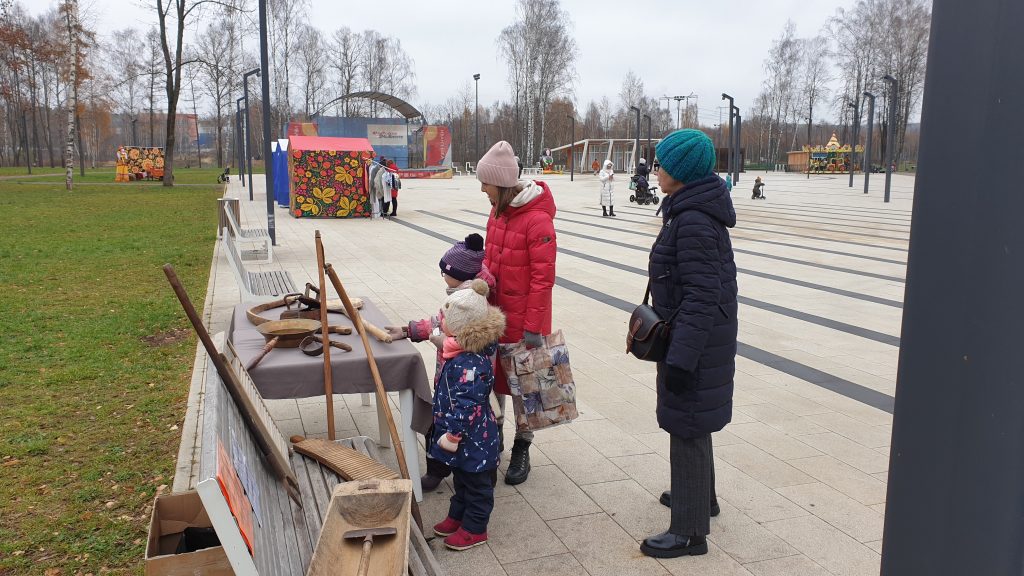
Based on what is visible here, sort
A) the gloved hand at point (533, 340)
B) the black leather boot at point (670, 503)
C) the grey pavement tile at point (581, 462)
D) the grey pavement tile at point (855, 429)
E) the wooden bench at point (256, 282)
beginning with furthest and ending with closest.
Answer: the wooden bench at point (256, 282), the grey pavement tile at point (855, 429), the grey pavement tile at point (581, 462), the gloved hand at point (533, 340), the black leather boot at point (670, 503)

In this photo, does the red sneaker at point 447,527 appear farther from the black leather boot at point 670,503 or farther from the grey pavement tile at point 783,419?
the grey pavement tile at point 783,419

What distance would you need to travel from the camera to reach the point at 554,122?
3327 inches

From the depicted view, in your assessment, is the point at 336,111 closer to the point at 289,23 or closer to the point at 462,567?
the point at 289,23

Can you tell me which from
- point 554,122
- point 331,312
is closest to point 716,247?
point 331,312

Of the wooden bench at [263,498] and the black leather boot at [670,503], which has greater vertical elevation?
the wooden bench at [263,498]

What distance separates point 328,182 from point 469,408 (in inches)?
653

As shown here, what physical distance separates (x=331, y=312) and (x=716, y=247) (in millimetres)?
2331

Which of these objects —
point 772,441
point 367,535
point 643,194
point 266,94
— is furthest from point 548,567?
point 643,194

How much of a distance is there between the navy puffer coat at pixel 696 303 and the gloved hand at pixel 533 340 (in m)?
0.71

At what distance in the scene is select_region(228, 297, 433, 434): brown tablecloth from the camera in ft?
11.6

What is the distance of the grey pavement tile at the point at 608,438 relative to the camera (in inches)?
174

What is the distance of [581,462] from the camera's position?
4.26 meters

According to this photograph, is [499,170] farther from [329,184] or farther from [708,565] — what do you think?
[329,184]

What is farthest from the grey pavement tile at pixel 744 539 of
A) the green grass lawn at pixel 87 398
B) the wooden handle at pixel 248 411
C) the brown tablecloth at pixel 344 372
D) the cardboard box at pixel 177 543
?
the green grass lawn at pixel 87 398
